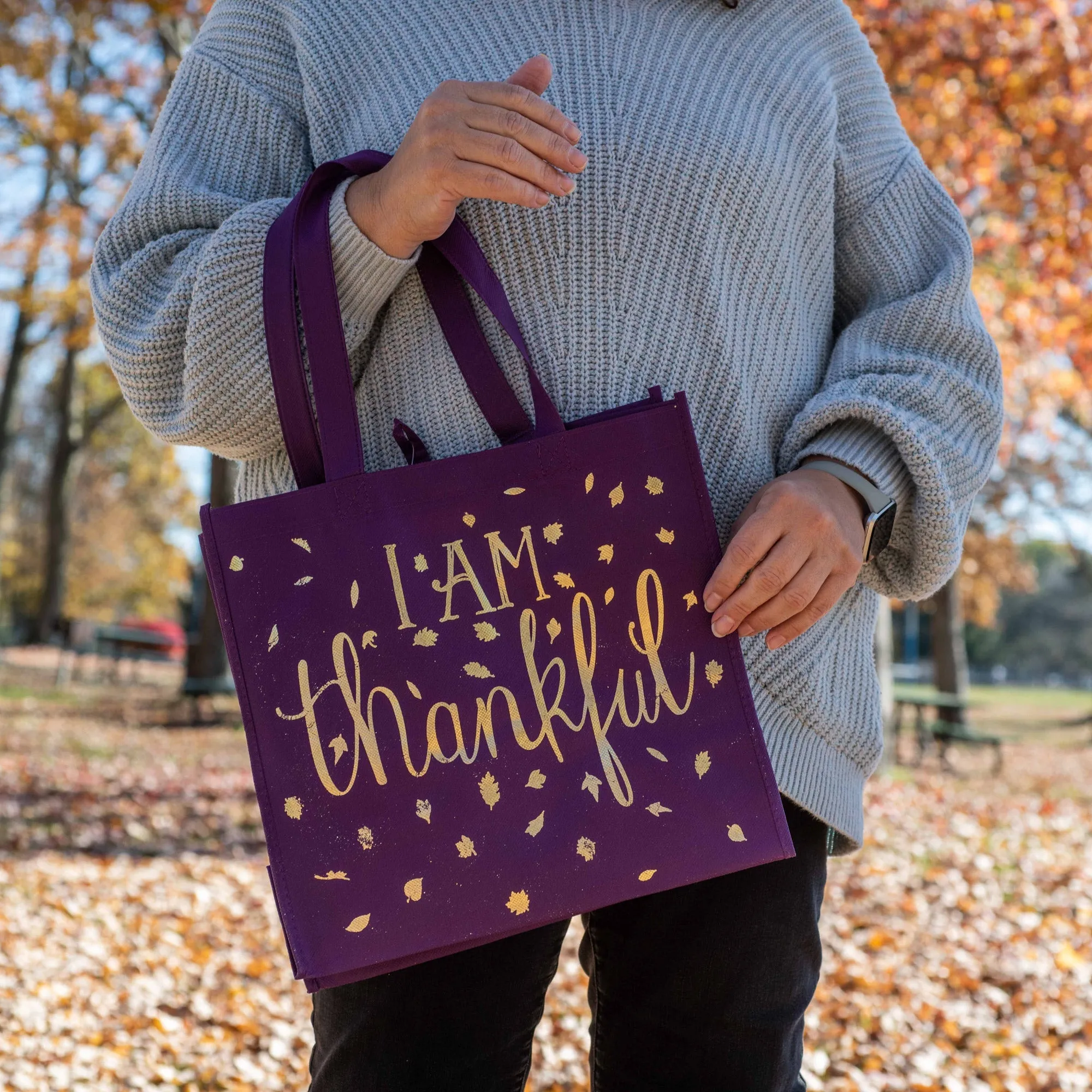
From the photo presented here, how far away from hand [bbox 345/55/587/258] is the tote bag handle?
9 cm

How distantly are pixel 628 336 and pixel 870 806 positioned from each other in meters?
6.52

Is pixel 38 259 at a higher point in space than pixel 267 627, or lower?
higher

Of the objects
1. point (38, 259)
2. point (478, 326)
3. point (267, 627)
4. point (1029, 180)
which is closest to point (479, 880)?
point (267, 627)

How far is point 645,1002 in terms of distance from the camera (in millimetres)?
1281

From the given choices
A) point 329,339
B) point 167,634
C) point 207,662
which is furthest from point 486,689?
point 167,634

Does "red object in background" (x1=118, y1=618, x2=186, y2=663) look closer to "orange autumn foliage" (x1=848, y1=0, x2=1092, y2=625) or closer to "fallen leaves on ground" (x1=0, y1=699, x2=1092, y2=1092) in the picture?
"fallen leaves on ground" (x1=0, y1=699, x2=1092, y2=1092)

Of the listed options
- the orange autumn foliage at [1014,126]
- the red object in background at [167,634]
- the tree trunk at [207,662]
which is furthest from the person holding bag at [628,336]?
the red object in background at [167,634]

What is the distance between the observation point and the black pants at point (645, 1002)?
1215mm

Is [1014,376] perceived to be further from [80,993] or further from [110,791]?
[80,993]

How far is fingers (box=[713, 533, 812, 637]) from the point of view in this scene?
114 cm

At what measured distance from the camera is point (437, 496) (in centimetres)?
113

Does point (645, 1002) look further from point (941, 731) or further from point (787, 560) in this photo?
point (941, 731)

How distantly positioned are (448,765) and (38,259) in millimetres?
11464

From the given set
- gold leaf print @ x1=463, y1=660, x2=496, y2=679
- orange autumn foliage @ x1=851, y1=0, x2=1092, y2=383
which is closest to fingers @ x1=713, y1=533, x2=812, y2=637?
gold leaf print @ x1=463, y1=660, x2=496, y2=679
